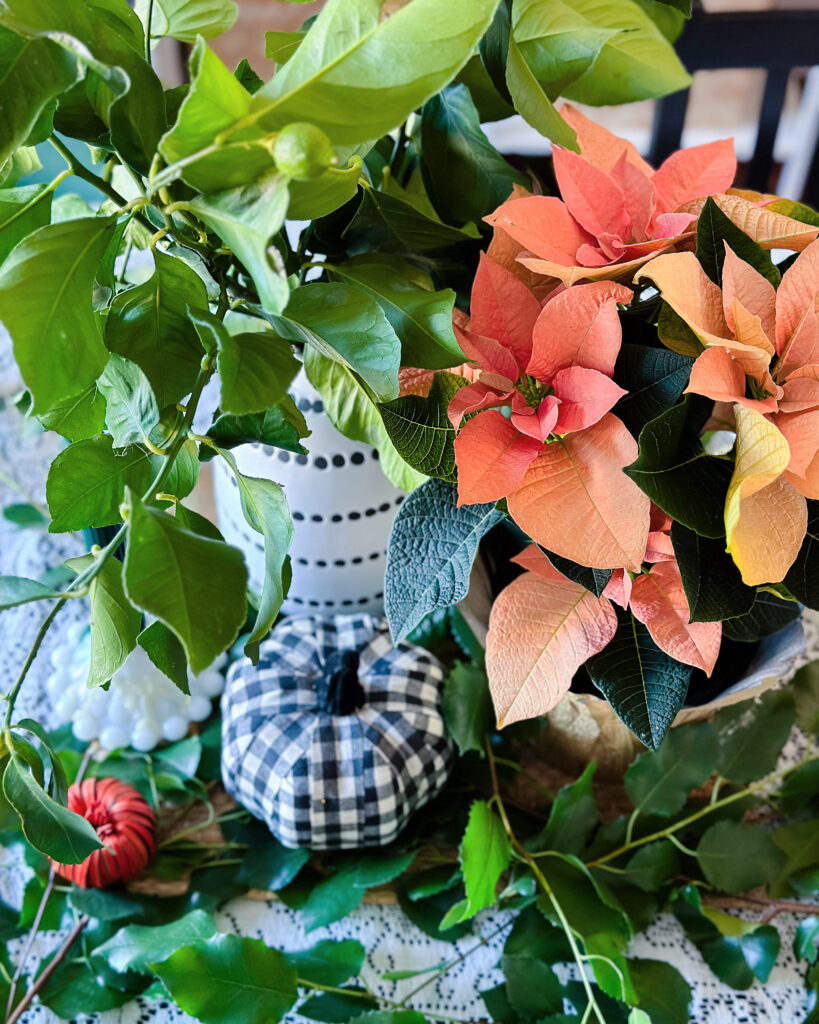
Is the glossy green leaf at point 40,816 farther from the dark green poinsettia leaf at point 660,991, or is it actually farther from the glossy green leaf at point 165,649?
the dark green poinsettia leaf at point 660,991

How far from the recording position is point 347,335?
0.98ft

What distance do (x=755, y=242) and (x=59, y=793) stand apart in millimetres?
312

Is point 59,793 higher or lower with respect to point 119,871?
higher

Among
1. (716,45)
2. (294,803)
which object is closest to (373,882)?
(294,803)

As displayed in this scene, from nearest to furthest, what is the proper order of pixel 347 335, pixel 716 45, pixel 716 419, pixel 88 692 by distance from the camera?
pixel 347 335
pixel 716 419
pixel 88 692
pixel 716 45

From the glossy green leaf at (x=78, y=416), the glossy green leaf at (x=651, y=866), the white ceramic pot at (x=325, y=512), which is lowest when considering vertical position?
the glossy green leaf at (x=651, y=866)

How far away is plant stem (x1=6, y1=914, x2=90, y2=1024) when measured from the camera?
42 cm

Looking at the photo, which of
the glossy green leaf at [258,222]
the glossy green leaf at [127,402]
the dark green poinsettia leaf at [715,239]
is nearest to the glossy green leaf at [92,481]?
the glossy green leaf at [127,402]

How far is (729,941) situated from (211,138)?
43 cm

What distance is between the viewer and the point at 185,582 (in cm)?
24

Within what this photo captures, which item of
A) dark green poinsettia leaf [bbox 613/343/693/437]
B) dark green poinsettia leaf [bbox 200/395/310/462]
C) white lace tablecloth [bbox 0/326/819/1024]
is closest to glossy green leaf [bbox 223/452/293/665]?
dark green poinsettia leaf [bbox 200/395/310/462]

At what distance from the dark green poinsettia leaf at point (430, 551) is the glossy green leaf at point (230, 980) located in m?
0.15

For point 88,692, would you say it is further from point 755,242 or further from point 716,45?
point 716,45

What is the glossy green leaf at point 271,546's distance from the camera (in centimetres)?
30
